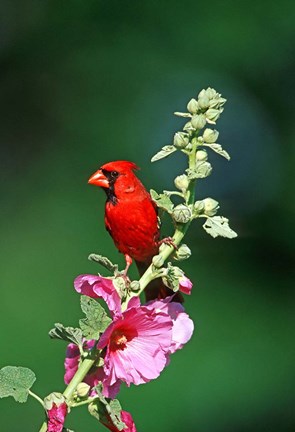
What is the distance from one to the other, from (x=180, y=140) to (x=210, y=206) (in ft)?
0.27

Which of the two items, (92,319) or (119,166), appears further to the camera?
(119,166)

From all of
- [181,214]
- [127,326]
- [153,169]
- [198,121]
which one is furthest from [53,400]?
[153,169]

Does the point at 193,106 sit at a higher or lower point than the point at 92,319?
higher

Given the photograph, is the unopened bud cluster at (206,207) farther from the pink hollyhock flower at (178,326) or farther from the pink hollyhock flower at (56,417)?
the pink hollyhock flower at (56,417)

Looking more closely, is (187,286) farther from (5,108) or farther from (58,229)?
(5,108)

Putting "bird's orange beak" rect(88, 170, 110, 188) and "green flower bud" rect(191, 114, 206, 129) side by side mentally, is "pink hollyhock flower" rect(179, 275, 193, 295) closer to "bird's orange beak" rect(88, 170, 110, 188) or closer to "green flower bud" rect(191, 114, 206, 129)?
"green flower bud" rect(191, 114, 206, 129)

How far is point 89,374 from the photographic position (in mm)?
1118

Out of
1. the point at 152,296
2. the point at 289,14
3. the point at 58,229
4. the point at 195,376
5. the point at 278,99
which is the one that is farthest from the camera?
the point at 278,99

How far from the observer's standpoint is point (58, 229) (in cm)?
505

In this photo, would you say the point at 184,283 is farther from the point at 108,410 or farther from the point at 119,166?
the point at 119,166

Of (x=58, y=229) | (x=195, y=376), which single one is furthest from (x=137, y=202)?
(x=58, y=229)

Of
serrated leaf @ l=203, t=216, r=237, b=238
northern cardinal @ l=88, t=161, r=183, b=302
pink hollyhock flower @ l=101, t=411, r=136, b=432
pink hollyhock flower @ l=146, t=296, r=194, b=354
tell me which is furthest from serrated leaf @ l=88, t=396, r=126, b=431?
northern cardinal @ l=88, t=161, r=183, b=302

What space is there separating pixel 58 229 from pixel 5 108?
1972 millimetres

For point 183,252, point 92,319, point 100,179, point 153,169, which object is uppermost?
point 153,169
